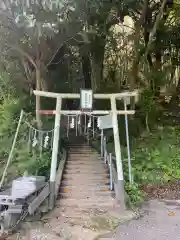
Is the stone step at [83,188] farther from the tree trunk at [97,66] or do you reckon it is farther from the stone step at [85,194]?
the tree trunk at [97,66]

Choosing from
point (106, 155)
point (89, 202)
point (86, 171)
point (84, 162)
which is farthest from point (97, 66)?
point (89, 202)

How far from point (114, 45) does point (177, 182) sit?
6.02 meters

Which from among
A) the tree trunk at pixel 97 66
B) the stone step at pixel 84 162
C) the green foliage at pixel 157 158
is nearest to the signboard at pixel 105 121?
the stone step at pixel 84 162

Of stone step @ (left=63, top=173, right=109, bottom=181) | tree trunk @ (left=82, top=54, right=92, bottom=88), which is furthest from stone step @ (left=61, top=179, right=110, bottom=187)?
tree trunk @ (left=82, top=54, right=92, bottom=88)

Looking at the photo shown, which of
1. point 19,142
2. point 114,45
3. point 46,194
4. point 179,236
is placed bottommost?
point 179,236

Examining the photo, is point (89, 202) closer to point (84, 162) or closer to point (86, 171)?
point (86, 171)

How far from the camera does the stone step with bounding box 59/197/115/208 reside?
272 inches

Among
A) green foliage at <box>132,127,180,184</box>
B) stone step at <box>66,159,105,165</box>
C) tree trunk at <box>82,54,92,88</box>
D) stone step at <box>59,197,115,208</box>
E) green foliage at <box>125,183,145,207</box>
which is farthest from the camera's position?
tree trunk at <box>82,54,92,88</box>

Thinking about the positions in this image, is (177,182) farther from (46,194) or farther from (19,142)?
(19,142)

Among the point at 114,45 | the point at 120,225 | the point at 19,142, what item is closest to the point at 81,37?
the point at 114,45

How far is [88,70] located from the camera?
13.1 metres

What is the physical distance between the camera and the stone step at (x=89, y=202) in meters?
6.90

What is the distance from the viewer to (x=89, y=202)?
23.0 feet

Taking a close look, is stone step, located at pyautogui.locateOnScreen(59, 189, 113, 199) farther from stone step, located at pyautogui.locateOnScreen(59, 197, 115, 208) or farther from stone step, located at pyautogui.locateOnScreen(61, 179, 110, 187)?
stone step, located at pyautogui.locateOnScreen(61, 179, 110, 187)
